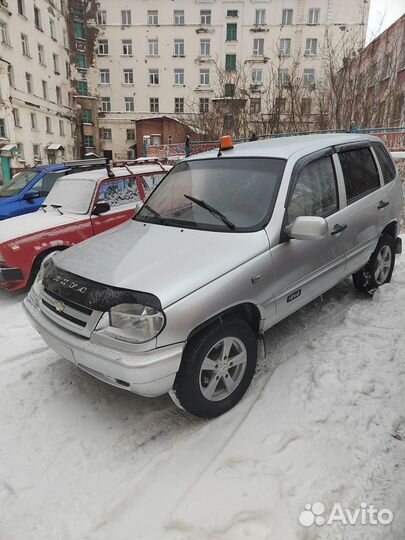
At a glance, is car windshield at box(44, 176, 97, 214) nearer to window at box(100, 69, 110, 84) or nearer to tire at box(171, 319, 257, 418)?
tire at box(171, 319, 257, 418)

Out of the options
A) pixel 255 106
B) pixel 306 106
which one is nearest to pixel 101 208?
pixel 306 106

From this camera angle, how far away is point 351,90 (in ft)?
39.4

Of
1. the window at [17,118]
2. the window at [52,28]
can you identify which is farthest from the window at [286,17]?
the window at [17,118]

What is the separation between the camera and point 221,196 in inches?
131

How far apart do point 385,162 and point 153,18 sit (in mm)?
46255

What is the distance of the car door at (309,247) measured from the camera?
120 inches

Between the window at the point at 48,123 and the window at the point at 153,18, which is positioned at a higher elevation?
the window at the point at 153,18

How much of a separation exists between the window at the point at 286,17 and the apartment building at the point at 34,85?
22.6m

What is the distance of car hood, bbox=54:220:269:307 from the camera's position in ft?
8.07

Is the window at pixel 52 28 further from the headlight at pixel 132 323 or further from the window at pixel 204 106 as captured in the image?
the headlight at pixel 132 323

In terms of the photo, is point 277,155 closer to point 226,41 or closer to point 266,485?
point 266,485

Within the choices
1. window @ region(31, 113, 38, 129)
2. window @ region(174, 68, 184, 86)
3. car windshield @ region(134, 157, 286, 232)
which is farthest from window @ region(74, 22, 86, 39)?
car windshield @ region(134, 157, 286, 232)

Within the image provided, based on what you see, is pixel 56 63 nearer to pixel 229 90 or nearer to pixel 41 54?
pixel 41 54

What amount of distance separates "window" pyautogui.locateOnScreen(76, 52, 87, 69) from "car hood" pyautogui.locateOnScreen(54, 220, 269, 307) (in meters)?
45.0
